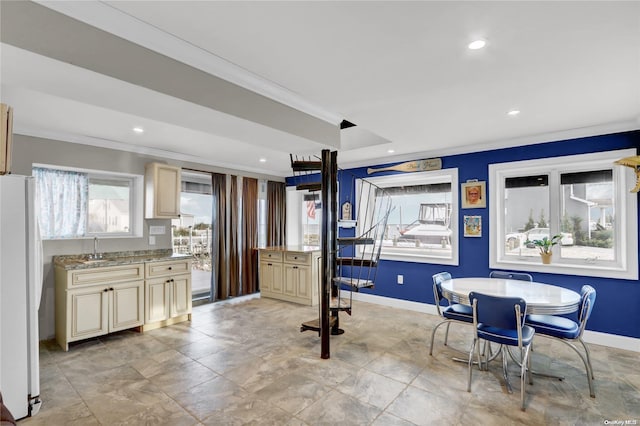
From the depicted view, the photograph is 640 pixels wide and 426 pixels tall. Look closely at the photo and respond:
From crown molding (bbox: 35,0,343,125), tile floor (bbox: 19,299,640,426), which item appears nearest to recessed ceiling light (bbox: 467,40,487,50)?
crown molding (bbox: 35,0,343,125)

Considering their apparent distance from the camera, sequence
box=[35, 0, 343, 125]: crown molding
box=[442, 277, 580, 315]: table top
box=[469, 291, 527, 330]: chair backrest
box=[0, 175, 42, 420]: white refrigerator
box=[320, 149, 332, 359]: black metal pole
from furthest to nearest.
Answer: box=[320, 149, 332, 359]: black metal pole → box=[442, 277, 580, 315]: table top → box=[469, 291, 527, 330]: chair backrest → box=[0, 175, 42, 420]: white refrigerator → box=[35, 0, 343, 125]: crown molding

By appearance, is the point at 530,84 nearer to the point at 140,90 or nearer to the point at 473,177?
the point at 473,177

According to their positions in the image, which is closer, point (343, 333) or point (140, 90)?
point (140, 90)

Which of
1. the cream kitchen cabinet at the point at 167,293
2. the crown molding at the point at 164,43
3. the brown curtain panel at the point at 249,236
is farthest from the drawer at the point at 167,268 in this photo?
the crown molding at the point at 164,43

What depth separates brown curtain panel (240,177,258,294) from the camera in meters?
5.63

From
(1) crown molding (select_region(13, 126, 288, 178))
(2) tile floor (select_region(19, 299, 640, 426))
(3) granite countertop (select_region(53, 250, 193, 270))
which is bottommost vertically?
(2) tile floor (select_region(19, 299, 640, 426))

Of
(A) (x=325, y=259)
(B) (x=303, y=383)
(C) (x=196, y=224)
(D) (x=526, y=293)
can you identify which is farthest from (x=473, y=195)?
(C) (x=196, y=224)

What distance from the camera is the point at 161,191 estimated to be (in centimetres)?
424

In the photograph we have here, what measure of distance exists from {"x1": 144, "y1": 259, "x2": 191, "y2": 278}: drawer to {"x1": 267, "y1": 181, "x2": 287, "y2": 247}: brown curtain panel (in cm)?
202

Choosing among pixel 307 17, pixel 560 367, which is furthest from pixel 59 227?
pixel 560 367

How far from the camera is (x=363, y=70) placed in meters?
2.16

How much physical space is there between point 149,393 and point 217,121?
2.17 metres

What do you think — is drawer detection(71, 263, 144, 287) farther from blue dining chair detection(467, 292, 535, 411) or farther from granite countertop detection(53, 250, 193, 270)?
blue dining chair detection(467, 292, 535, 411)

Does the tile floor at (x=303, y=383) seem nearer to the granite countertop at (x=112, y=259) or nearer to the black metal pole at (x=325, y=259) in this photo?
the black metal pole at (x=325, y=259)
